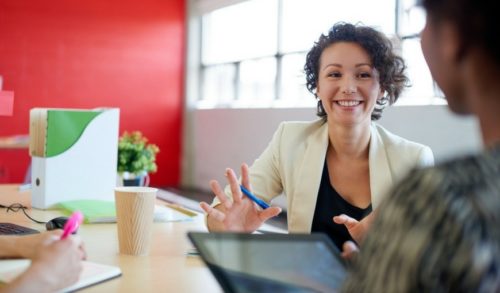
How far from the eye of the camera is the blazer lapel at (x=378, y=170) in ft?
5.57

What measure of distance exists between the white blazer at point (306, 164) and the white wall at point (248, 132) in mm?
2335

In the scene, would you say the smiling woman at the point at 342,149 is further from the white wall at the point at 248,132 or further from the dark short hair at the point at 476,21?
the white wall at the point at 248,132

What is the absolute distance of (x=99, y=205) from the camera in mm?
1928

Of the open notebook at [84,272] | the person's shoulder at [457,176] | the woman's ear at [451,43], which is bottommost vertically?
the open notebook at [84,272]

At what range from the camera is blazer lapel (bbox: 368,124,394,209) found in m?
1.70

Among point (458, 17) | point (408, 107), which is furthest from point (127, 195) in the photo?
point (408, 107)

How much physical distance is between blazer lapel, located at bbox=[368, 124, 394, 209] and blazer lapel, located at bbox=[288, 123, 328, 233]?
0.51 feet

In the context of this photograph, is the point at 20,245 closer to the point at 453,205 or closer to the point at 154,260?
the point at 154,260

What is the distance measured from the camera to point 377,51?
72.0 inches

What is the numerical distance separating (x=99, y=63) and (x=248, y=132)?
203cm

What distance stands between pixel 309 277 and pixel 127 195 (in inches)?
23.1

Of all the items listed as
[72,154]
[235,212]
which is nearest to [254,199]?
[235,212]

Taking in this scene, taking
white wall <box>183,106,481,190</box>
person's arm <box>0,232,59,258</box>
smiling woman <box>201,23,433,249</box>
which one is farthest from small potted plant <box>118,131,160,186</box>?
white wall <box>183,106,481,190</box>

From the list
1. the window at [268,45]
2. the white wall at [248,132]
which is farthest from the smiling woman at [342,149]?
the window at [268,45]
